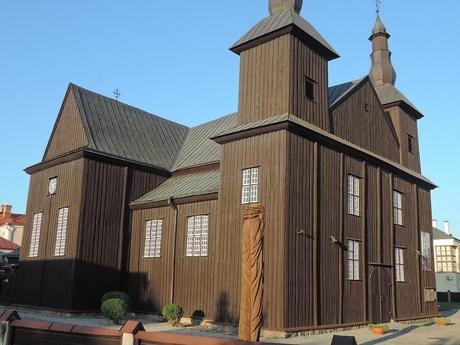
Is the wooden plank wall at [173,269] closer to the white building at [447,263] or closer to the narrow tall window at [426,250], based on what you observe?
the narrow tall window at [426,250]

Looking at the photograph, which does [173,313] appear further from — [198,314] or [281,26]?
→ [281,26]

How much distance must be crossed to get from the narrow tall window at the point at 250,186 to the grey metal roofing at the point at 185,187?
7.85 feet

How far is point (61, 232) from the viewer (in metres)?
25.3

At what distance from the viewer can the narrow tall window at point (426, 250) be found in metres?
27.7

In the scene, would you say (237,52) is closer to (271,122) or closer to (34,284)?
(271,122)

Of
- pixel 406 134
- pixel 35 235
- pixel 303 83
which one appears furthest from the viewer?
pixel 406 134

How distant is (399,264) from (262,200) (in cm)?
1024

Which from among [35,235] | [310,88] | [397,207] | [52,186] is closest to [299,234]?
[310,88]

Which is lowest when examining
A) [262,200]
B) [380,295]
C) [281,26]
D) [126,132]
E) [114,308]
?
[114,308]

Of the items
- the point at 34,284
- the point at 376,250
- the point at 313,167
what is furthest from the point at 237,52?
the point at 34,284

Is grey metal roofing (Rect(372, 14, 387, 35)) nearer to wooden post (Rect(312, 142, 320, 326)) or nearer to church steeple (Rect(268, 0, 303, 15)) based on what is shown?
church steeple (Rect(268, 0, 303, 15))

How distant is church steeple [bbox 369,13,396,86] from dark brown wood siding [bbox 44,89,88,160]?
17889mm

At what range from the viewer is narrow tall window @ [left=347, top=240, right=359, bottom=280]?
2133 centimetres

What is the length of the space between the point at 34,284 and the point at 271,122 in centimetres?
1566
